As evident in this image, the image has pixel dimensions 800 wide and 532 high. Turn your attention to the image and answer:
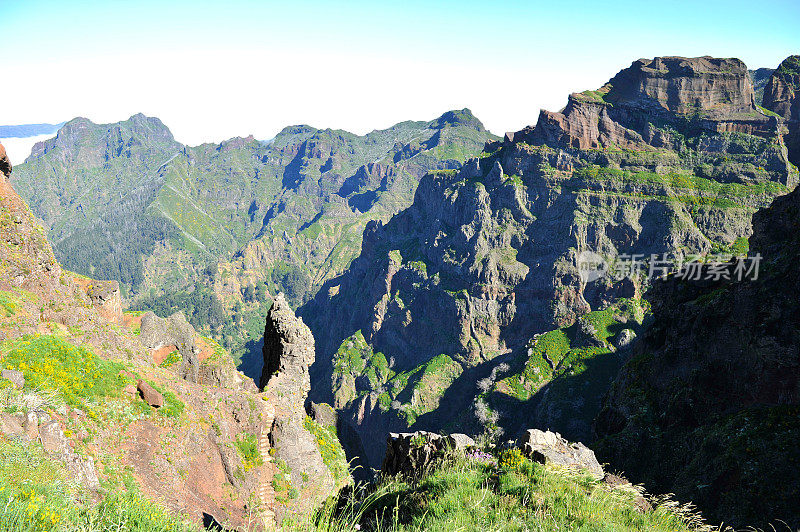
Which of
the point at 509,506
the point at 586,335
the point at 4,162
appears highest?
the point at 4,162

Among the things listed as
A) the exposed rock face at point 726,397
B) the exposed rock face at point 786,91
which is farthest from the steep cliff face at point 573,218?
the exposed rock face at point 726,397

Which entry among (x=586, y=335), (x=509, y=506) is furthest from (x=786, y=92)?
(x=509, y=506)

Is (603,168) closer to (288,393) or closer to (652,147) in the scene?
(652,147)

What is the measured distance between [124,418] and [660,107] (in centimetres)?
20356

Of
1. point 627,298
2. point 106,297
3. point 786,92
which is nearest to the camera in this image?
point 106,297

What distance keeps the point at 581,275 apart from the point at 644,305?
30812 mm

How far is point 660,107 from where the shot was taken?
6654 inches

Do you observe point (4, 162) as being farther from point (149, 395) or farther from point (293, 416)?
point (293, 416)

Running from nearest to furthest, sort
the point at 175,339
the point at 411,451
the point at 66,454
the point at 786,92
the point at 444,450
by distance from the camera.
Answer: the point at 444,450 < the point at 411,451 < the point at 66,454 < the point at 175,339 < the point at 786,92

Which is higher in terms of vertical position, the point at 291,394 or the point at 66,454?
the point at 66,454

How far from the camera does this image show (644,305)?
132m

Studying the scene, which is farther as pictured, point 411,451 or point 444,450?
point 411,451

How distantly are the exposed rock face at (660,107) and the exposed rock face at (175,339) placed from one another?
548 ft

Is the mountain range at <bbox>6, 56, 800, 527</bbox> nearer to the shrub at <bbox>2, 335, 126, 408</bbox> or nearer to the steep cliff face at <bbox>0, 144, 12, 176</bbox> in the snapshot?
the shrub at <bbox>2, 335, 126, 408</bbox>
